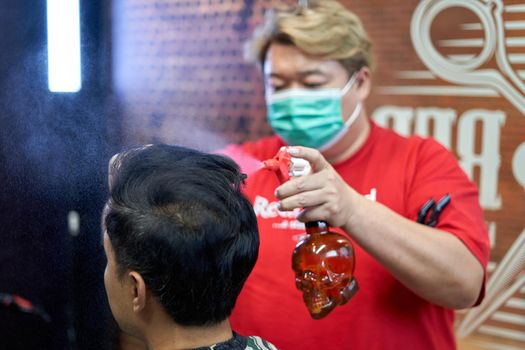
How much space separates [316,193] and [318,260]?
12 centimetres

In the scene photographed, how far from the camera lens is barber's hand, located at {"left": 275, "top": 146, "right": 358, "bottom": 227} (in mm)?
1183

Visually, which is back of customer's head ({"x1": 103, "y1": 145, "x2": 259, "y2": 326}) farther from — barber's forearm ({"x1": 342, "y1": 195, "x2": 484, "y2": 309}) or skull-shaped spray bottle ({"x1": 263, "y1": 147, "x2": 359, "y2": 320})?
barber's forearm ({"x1": 342, "y1": 195, "x2": 484, "y2": 309})

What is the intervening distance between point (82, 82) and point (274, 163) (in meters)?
0.43

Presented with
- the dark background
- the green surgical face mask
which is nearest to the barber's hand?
the dark background

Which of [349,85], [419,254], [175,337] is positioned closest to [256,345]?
[175,337]

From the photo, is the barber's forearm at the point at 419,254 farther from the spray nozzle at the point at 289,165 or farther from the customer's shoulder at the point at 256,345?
the customer's shoulder at the point at 256,345

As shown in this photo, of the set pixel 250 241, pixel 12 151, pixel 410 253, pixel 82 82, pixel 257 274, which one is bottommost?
pixel 257 274

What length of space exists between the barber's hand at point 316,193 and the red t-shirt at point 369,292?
34cm

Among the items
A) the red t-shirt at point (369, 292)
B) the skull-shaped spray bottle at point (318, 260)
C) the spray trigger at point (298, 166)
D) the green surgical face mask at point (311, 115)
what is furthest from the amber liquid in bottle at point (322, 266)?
the green surgical face mask at point (311, 115)

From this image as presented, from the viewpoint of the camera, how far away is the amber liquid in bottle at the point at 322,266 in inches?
47.6

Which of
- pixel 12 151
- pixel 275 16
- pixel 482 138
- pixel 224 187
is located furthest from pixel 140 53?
pixel 482 138

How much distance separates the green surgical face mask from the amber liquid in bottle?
52 centimetres

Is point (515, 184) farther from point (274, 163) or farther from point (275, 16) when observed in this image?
point (274, 163)

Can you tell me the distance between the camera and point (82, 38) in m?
1.30
